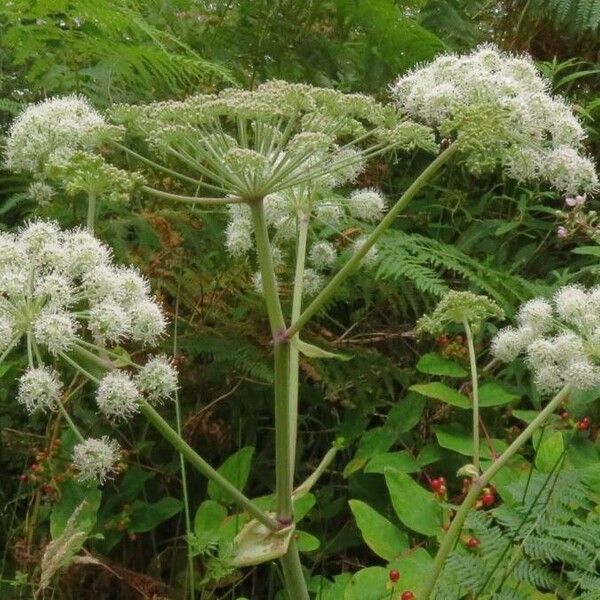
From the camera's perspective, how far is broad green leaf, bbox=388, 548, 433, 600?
1.63 metres

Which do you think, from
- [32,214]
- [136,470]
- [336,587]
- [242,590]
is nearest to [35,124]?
[32,214]

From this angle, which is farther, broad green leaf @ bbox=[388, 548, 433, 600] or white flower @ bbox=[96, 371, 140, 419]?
broad green leaf @ bbox=[388, 548, 433, 600]

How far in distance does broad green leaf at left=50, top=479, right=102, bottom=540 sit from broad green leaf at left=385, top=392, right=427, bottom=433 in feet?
2.16

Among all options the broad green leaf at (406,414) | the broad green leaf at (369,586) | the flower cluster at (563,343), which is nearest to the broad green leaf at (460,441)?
the broad green leaf at (406,414)

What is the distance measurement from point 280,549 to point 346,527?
0.65 metres

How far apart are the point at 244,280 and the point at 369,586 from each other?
2.78ft

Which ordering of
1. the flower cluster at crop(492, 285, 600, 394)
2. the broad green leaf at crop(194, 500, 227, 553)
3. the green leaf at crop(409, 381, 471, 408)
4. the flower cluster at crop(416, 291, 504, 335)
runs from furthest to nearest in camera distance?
the green leaf at crop(409, 381, 471, 408) → the broad green leaf at crop(194, 500, 227, 553) → the flower cluster at crop(416, 291, 504, 335) → the flower cluster at crop(492, 285, 600, 394)

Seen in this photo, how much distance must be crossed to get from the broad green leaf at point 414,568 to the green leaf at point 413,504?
50mm

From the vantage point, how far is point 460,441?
6.26 feet

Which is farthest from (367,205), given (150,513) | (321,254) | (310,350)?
(150,513)

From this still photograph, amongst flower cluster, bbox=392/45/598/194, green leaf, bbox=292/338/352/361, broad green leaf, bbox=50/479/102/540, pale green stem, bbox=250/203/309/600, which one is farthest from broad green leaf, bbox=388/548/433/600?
flower cluster, bbox=392/45/598/194

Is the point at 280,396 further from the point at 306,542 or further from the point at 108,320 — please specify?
the point at 306,542

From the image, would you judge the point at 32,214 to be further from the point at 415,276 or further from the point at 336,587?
the point at 336,587

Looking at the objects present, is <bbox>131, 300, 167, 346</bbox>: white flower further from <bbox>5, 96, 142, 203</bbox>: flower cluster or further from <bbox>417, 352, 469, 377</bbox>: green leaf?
<bbox>417, 352, 469, 377</bbox>: green leaf
